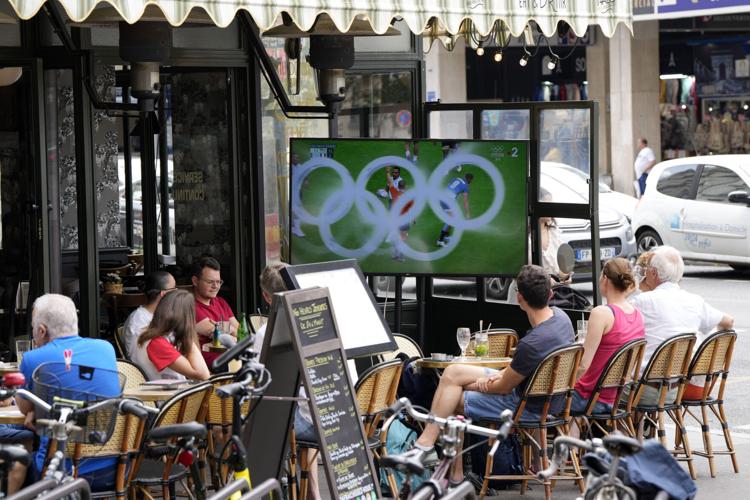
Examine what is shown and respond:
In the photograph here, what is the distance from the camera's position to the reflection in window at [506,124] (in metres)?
10.1

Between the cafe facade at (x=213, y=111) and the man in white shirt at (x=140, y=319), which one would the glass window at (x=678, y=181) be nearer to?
the cafe facade at (x=213, y=111)

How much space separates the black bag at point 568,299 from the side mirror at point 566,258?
0.57 feet

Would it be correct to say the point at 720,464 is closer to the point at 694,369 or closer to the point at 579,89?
the point at 694,369

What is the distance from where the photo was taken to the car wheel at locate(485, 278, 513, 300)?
1067 cm

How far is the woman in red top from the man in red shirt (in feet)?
4.22

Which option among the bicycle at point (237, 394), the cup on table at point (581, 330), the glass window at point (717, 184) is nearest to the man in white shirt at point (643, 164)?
the glass window at point (717, 184)

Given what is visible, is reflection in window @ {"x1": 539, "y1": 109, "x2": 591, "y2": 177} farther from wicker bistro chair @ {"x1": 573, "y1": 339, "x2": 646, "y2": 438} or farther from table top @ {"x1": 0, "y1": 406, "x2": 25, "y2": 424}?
table top @ {"x1": 0, "y1": 406, "x2": 25, "y2": 424}

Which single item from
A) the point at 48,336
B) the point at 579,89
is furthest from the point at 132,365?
the point at 579,89

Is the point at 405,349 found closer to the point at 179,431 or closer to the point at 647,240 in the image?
the point at 179,431

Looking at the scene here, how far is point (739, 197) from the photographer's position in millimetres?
18453

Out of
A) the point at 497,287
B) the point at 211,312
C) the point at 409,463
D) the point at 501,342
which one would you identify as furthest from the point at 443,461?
the point at 497,287

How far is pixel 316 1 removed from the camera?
764cm

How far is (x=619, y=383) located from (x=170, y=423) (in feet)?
8.91

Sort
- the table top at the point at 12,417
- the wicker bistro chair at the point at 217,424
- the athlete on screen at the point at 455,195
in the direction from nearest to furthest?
1. the table top at the point at 12,417
2. the wicker bistro chair at the point at 217,424
3. the athlete on screen at the point at 455,195
